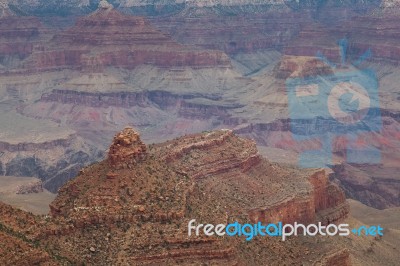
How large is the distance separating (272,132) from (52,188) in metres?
42.6

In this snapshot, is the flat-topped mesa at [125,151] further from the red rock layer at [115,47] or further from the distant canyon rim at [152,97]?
the red rock layer at [115,47]

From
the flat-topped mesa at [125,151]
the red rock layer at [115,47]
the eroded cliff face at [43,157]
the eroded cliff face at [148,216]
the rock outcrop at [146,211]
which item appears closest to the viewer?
the eroded cliff face at [148,216]

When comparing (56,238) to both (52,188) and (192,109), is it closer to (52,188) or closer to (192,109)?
(52,188)

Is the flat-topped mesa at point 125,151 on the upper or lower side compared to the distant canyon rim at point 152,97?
upper

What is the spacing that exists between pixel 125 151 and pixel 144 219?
17.4 feet

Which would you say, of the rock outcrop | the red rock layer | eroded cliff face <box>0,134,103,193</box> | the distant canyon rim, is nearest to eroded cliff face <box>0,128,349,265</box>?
the rock outcrop

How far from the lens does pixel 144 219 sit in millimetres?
40594

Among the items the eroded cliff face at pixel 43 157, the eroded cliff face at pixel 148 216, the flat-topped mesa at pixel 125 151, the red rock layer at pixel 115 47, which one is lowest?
the eroded cliff face at pixel 43 157

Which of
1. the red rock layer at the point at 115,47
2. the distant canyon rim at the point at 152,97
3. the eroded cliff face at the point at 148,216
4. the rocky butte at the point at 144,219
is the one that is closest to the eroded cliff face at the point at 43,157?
the distant canyon rim at the point at 152,97

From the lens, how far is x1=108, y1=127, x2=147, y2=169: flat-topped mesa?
4428cm

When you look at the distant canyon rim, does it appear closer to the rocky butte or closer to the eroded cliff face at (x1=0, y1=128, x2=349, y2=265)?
the eroded cliff face at (x1=0, y1=128, x2=349, y2=265)

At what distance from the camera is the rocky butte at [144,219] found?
38156mm

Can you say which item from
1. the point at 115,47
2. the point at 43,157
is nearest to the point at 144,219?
the point at 43,157

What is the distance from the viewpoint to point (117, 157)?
44.2 metres
